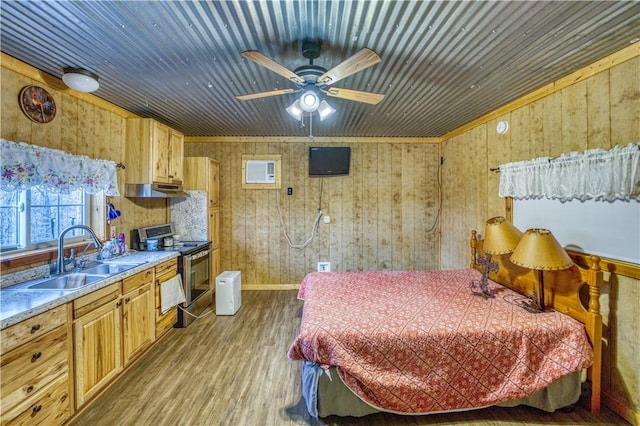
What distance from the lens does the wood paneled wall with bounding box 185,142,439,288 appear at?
4.71 m

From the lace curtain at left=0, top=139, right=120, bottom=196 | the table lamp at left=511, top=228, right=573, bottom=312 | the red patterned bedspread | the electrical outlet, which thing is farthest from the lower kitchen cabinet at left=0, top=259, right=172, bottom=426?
the table lamp at left=511, top=228, right=573, bottom=312

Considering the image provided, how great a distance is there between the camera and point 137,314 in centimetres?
255

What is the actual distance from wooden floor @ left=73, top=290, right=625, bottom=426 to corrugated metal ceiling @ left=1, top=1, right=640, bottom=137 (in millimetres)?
2620

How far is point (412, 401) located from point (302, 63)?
8.58ft

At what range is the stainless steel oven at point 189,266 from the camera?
3.32 metres

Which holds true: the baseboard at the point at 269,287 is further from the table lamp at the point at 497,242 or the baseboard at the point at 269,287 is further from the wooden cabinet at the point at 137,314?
the table lamp at the point at 497,242

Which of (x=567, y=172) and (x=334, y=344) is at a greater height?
(x=567, y=172)

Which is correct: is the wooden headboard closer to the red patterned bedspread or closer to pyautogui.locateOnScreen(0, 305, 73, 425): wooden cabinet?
the red patterned bedspread

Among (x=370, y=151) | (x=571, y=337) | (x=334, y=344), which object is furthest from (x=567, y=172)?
(x=370, y=151)

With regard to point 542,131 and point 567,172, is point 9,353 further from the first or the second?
point 542,131

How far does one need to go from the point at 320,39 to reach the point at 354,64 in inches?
12.4

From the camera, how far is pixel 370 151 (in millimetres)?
4750

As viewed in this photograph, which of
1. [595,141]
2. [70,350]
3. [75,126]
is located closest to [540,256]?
[595,141]

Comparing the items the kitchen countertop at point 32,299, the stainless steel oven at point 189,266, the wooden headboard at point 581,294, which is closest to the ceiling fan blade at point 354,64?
the wooden headboard at point 581,294
